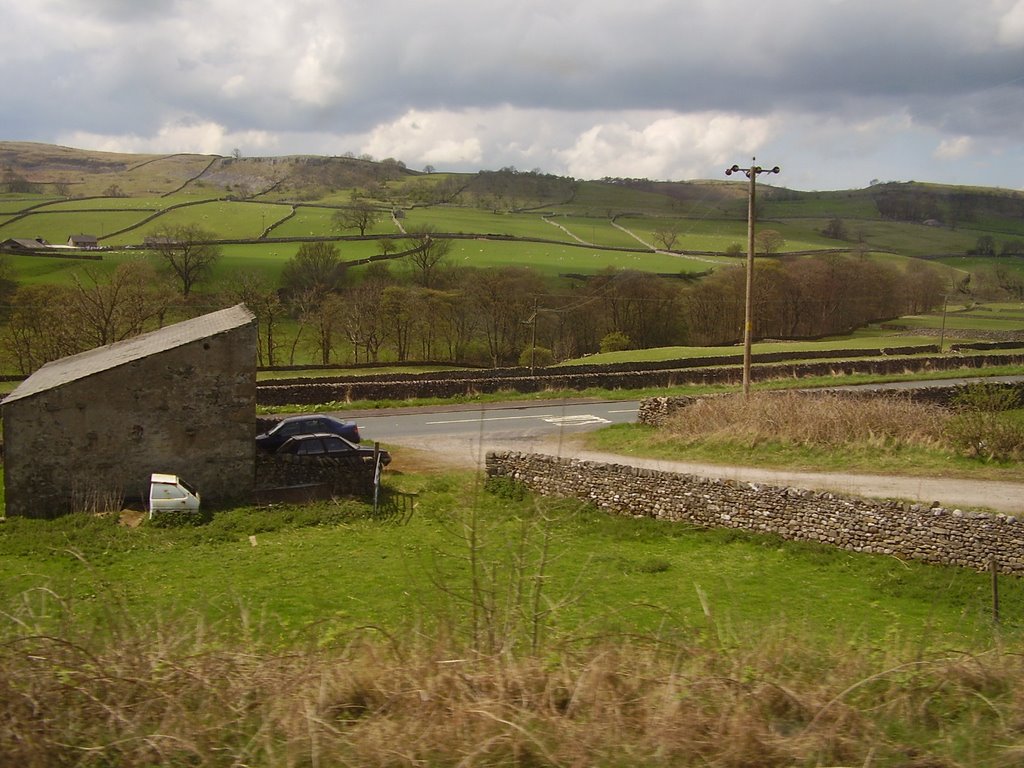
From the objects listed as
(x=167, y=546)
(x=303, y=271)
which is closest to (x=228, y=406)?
(x=167, y=546)

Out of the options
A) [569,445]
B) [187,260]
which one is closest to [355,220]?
[187,260]

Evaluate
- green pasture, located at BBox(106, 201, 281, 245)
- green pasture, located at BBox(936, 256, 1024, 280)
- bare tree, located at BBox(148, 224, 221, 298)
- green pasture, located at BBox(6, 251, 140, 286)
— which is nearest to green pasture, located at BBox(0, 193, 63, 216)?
green pasture, located at BBox(106, 201, 281, 245)

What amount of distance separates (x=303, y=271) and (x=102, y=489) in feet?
187

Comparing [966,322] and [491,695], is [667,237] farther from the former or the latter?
[491,695]

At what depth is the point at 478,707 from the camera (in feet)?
15.6

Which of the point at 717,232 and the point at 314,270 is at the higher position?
the point at 717,232

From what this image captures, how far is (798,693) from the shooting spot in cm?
531

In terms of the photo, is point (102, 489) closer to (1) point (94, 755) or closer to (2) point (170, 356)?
(2) point (170, 356)

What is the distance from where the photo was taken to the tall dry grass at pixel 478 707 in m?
4.50

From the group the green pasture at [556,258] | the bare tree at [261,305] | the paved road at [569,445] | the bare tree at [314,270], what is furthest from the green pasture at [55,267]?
the paved road at [569,445]

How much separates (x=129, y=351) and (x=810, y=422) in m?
→ 18.2

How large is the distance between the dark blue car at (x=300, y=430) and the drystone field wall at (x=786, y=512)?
5132 millimetres

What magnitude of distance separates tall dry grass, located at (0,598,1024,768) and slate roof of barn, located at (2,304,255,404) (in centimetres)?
1424

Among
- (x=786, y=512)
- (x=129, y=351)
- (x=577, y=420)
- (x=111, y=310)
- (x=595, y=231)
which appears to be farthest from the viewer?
(x=595, y=231)
